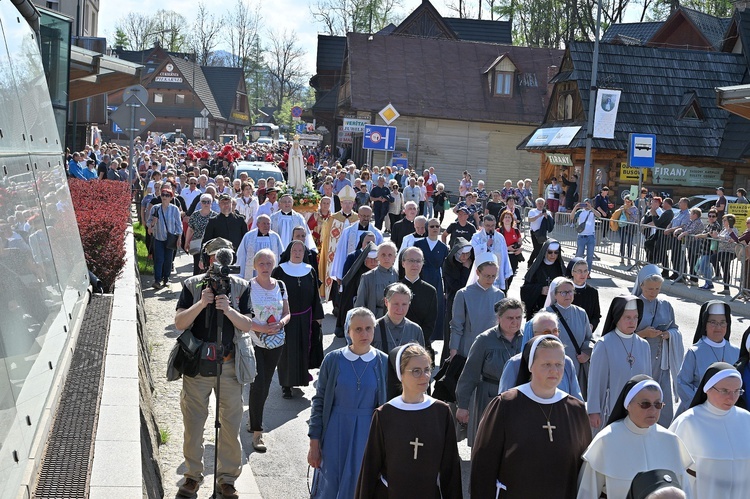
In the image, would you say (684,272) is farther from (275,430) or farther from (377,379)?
(377,379)

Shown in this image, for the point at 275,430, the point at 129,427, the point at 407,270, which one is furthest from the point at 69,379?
the point at 407,270

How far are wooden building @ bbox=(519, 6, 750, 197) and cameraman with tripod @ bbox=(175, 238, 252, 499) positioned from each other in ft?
104

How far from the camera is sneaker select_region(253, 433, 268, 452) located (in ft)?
29.7

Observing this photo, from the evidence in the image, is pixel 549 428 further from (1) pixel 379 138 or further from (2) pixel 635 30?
(2) pixel 635 30

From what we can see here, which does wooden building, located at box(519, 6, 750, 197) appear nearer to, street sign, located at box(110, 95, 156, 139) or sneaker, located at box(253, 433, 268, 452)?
street sign, located at box(110, 95, 156, 139)

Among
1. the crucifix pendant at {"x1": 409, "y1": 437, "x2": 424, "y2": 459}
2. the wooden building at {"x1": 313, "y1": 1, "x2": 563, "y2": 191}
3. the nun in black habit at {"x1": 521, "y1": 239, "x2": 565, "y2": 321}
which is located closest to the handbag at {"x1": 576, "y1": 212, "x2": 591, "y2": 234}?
the nun in black habit at {"x1": 521, "y1": 239, "x2": 565, "y2": 321}

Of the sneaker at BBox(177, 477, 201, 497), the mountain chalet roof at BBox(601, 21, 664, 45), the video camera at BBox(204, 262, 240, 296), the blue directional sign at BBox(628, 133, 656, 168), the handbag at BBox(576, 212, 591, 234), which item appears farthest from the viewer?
the mountain chalet roof at BBox(601, 21, 664, 45)

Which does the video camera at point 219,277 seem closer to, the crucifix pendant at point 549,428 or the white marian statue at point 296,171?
Answer: the crucifix pendant at point 549,428

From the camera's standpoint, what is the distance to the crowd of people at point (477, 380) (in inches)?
213

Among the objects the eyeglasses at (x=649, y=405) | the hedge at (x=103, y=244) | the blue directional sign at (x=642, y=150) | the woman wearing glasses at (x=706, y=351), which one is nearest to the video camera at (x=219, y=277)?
the eyeglasses at (x=649, y=405)

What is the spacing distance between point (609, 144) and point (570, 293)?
98.7 feet

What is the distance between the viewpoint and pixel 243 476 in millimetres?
8320

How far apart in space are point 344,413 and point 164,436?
119 inches

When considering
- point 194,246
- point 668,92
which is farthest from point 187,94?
point 194,246
